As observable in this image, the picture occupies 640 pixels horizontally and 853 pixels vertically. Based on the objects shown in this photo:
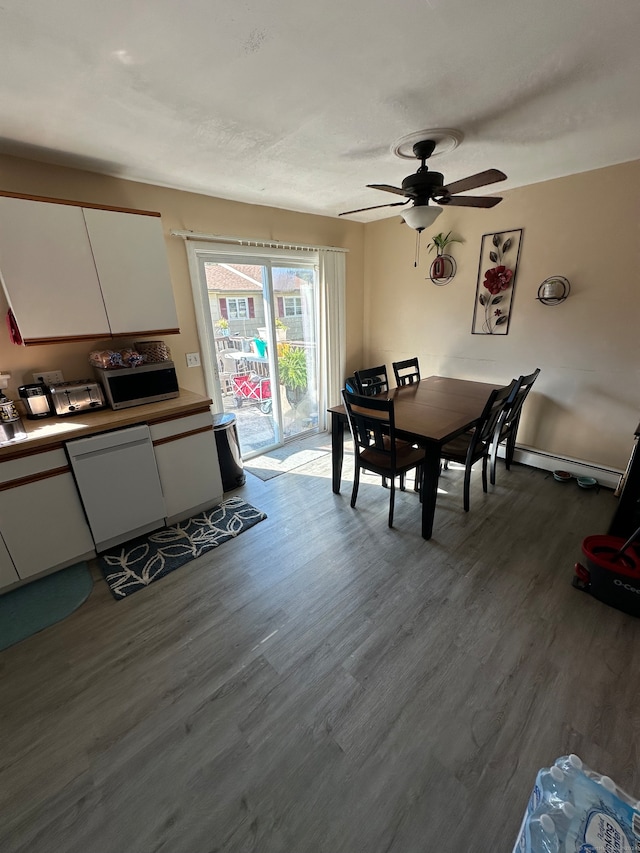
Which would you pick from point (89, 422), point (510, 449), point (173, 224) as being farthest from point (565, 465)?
point (173, 224)

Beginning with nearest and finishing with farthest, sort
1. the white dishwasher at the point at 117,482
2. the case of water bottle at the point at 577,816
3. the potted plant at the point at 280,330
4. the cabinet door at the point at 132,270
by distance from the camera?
the case of water bottle at the point at 577,816 → the white dishwasher at the point at 117,482 → the cabinet door at the point at 132,270 → the potted plant at the point at 280,330

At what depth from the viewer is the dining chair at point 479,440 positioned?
7.84 ft

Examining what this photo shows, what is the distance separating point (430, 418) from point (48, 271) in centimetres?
264

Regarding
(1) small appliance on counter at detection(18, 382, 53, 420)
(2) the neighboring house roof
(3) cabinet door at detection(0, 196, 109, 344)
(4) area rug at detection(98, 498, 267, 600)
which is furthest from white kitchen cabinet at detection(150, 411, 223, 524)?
(2) the neighboring house roof

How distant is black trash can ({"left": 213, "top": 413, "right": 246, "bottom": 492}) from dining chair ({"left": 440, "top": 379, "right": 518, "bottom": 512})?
178 centimetres

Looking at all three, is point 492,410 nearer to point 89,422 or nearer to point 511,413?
point 511,413

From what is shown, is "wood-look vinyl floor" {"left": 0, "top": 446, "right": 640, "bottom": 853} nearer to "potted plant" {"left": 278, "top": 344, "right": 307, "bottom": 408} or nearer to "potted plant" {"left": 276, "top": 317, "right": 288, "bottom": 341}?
"potted plant" {"left": 278, "top": 344, "right": 307, "bottom": 408}

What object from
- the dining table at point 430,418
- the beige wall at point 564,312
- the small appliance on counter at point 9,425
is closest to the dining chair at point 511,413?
the dining table at point 430,418

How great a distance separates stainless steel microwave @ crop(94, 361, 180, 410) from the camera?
236 cm

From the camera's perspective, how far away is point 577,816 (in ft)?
2.88

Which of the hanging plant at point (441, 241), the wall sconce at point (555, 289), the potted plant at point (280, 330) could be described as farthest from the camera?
the potted plant at point (280, 330)

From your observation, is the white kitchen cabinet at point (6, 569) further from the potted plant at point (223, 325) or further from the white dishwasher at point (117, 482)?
the potted plant at point (223, 325)

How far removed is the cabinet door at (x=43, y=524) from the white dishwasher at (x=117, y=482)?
0.24 ft

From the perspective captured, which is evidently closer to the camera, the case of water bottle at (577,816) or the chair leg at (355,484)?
the case of water bottle at (577,816)
